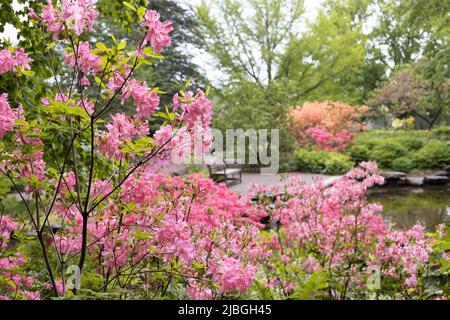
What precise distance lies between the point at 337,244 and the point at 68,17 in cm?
187

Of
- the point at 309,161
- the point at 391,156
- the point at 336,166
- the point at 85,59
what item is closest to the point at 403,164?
the point at 391,156

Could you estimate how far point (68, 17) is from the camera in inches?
40.0

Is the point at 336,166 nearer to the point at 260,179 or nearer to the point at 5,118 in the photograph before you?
the point at 260,179

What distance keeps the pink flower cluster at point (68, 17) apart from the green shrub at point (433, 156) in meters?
8.53

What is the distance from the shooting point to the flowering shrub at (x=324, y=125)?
34.8 ft

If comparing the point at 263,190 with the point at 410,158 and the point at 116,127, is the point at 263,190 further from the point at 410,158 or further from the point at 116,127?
the point at 410,158

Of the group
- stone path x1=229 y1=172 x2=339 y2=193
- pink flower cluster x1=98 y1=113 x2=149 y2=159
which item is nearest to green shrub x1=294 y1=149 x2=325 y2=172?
stone path x1=229 y1=172 x2=339 y2=193

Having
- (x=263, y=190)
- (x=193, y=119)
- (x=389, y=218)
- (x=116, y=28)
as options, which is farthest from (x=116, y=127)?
(x=116, y=28)

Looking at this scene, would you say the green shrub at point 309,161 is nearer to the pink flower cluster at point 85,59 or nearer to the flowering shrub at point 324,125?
the flowering shrub at point 324,125

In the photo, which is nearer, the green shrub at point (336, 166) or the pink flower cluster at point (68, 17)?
the pink flower cluster at point (68, 17)

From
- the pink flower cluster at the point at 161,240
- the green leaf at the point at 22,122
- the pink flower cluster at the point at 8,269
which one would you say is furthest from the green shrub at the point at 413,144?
the green leaf at the point at 22,122

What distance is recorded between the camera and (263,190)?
2586 millimetres

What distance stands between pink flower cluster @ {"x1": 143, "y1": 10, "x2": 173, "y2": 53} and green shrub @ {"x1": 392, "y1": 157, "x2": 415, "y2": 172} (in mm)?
8583
